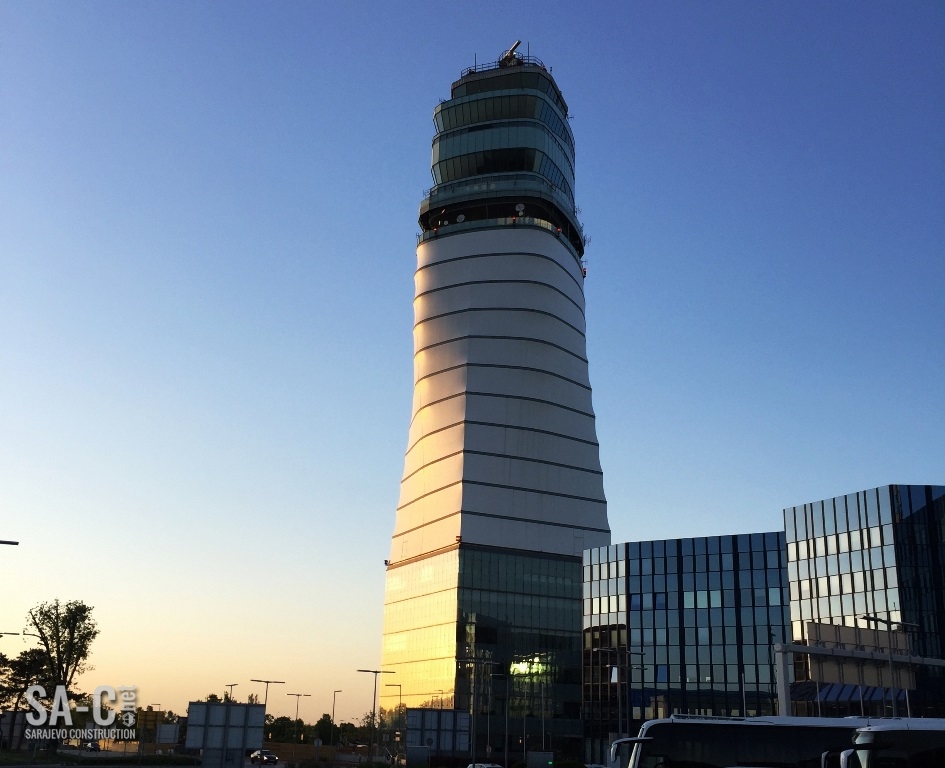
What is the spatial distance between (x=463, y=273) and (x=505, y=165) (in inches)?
702

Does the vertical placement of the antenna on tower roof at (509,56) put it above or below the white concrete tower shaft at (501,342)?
above

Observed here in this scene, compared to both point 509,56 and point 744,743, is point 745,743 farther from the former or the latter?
point 509,56

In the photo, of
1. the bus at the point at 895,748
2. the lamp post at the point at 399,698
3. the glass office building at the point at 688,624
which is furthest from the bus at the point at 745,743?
the lamp post at the point at 399,698

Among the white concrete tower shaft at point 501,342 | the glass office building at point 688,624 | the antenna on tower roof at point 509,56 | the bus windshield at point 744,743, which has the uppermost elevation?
the antenna on tower roof at point 509,56

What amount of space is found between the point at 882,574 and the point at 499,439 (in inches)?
2112

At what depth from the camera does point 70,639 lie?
90688mm

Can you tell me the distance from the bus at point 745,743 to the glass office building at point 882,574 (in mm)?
40509

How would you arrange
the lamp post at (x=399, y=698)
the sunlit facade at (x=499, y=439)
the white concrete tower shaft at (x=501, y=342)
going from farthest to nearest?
1. the white concrete tower shaft at (x=501, y=342)
2. the lamp post at (x=399, y=698)
3. the sunlit facade at (x=499, y=439)

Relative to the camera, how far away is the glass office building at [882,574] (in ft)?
249

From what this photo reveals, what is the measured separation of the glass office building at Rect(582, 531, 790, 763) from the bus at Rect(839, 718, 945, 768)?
201 ft

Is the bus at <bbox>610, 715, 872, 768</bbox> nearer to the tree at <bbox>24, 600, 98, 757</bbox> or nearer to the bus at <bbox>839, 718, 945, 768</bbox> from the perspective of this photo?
the bus at <bbox>839, 718, 945, 768</bbox>

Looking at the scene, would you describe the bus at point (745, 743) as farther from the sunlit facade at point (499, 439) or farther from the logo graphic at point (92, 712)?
the sunlit facade at point (499, 439)

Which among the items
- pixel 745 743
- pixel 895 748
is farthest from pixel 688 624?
pixel 895 748

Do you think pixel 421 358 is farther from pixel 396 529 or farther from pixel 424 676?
pixel 424 676
